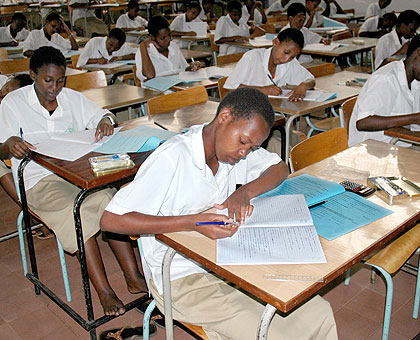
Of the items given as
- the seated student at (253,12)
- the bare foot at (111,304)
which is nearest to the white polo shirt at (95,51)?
the bare foot at (111,304)

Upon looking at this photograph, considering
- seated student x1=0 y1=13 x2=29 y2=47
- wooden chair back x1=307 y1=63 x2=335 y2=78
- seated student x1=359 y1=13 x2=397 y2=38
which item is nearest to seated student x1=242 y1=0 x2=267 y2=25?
seated student x1=359 y1=13 x2=397 y2=38

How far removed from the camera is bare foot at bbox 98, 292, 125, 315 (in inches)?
84.4

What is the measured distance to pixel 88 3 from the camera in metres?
9.73

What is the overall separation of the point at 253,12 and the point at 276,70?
564 centimetres

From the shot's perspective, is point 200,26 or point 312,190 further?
point 200,26

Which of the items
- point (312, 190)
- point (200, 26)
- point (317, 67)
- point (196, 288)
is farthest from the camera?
point (200, 26)

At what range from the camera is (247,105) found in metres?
1.42

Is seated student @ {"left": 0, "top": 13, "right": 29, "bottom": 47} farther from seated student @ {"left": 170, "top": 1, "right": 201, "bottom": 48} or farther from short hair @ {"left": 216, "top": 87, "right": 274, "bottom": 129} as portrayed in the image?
short hair @ {"left": 216, "top": 87, "right": 274, "bottom": 129}

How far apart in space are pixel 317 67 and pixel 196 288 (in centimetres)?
284

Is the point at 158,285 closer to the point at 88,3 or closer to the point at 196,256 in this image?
the point at 196,256

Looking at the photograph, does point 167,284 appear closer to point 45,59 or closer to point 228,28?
point 45,59

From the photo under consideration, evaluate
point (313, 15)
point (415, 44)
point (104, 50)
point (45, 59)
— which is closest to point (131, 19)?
point (313, 15)

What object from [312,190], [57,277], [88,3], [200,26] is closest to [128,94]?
[57,277]

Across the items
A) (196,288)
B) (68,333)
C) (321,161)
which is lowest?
(68,333)
